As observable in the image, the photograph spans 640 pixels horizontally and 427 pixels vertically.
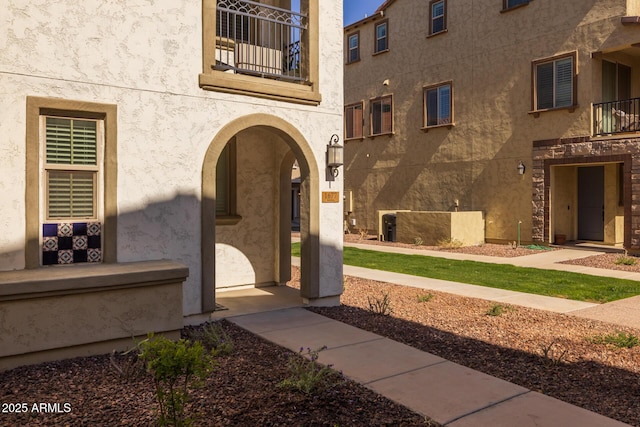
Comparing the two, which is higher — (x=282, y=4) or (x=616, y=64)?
(x=616, y=64)

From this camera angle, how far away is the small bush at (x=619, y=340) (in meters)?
6.18

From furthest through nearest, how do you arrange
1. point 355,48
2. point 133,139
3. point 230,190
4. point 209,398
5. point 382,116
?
point 355,48 < point 382,116 < point 230,190 < point 133,139 < point 209,398

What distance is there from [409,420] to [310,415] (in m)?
0.83

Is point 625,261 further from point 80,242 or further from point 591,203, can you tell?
point 80,242

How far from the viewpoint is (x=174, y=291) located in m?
5.94

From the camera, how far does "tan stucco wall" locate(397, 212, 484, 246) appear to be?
1759 centimetres

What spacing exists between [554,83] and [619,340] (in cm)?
1263

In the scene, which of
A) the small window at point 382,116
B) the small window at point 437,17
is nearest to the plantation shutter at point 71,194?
the small window at point 437,17

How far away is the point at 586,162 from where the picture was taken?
15.8 m

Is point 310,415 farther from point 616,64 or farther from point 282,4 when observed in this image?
point 616,64

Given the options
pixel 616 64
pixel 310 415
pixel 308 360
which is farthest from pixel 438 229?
pixel 310 415

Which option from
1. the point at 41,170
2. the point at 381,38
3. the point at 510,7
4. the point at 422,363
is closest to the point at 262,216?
the point at 41,170

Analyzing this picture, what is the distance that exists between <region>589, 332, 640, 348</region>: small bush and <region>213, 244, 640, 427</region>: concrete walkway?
105 cm

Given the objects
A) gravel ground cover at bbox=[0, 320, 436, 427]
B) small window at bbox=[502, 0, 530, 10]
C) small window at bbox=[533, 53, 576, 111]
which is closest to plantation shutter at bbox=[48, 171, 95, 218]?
gravel ground cover at bbox=[0, 320, 436, 427]
